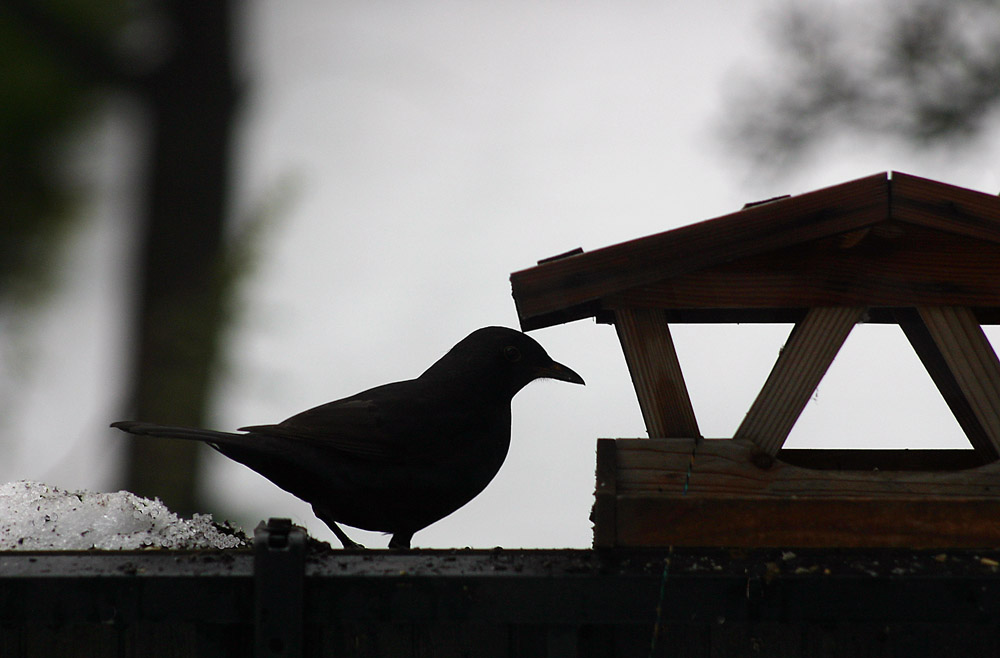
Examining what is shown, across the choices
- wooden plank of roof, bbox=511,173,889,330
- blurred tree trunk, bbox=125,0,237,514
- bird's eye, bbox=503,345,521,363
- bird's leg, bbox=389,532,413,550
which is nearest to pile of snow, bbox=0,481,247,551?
bird's leg, bbox=389,532,413,550

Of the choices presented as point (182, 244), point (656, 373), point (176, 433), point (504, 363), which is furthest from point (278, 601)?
point (182, 244)

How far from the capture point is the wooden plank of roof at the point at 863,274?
1.78 meters

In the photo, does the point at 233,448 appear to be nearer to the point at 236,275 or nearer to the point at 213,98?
the point at 236,275

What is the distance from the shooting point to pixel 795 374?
68.2 inches

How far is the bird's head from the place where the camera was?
89.0 inches

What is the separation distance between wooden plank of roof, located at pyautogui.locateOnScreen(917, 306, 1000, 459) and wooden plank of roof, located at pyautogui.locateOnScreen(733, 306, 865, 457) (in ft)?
0.57

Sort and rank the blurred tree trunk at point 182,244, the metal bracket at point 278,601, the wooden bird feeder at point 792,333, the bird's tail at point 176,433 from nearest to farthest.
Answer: the metal bracket at point 278,601 → the wooden bird feeder at point 792,333 → the bird's tail at point 176,433 → the blurred tree trunk at point 182,244

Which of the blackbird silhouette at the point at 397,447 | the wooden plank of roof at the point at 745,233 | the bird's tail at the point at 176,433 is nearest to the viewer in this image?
the wooden plank of roof at the point at 745,233

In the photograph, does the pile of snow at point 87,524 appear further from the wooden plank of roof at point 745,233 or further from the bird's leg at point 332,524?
the wooden plank of roof at point 745,233

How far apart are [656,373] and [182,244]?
310 centimetres

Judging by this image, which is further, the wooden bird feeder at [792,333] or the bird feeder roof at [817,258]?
the bird feeder roof at [817,258]

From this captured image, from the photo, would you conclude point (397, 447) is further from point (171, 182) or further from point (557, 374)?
point (171, 182)

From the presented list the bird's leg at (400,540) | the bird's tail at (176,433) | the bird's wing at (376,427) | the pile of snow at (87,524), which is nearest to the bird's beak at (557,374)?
the bird's wing at (376,427)

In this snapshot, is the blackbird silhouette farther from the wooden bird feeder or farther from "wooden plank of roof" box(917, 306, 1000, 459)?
"wooden plank of roof" box(917, 306, 1000, 459)
